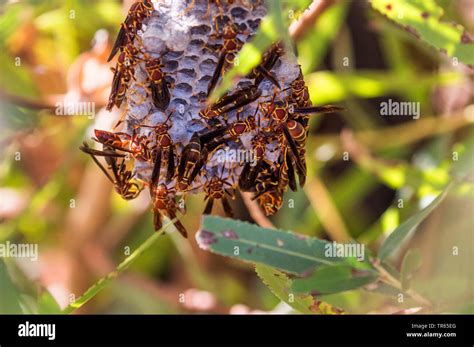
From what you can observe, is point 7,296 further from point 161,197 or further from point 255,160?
point 255,160

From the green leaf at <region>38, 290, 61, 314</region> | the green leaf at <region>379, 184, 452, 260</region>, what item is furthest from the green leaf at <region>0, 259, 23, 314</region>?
the green leaf at <region>379, 184, 452, 260</region>

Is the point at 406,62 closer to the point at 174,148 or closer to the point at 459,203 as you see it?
the point at 459,203

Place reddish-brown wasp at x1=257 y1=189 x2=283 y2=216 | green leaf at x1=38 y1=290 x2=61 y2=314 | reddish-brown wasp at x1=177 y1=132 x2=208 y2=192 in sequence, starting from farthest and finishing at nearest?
green leaf at x1=38 y1=290 x2=61 y2=314
reddish-brown wasp at x1=257 y1=189 x2=283 y2=216
reddish-brown wasp at x1=177 y1=132 x2=208 y2=192

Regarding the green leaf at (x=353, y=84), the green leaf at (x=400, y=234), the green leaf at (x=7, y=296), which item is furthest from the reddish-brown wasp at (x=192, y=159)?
the green leaf at (x=353, y=84)

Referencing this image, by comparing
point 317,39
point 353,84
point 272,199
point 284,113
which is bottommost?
point 272,199

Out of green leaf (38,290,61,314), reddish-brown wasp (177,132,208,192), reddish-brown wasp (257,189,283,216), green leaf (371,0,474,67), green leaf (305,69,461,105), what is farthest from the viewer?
green leaf (305,69,461,105)

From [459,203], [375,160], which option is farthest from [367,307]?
[375,160]

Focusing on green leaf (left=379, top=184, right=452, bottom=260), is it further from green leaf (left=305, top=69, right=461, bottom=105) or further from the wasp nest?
green leaf (left=305, top=69, right=461, bottom=105)

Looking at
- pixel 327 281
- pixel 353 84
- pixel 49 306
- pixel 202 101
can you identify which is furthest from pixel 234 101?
pixel 353 84
